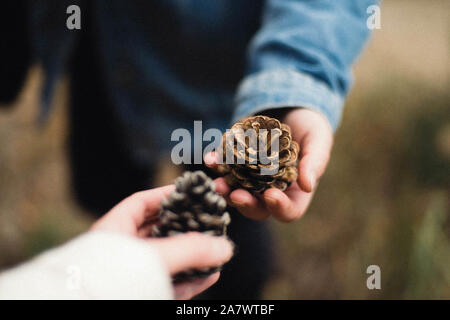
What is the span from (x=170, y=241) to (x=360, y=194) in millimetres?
750

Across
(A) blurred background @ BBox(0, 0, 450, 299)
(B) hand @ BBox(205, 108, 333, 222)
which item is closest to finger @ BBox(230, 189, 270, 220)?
(B) hand @ BBox(205, 108, 333, 222)

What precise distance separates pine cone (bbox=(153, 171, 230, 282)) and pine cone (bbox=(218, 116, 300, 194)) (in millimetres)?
48

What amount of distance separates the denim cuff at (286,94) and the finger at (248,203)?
13cm

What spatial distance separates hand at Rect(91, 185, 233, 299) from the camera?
0.32m

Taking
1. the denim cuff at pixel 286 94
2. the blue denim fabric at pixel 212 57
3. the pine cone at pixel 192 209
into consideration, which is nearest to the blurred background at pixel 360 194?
Answer: the blue denim fabric at pixel 212 57

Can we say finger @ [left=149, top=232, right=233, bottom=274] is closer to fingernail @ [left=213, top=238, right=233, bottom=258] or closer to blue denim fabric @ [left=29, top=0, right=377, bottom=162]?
fingernail @ [left=213, top=238, right=233, bottom=258]

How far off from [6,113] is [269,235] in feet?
2.54

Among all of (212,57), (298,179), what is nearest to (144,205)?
(298,179)

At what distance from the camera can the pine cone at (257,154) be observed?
37 cm

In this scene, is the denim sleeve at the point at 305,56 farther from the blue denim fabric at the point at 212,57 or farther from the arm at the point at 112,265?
the arm at the point at 112,265

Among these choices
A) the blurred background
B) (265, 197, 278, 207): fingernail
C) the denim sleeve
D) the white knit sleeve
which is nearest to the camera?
the white knit sleeve

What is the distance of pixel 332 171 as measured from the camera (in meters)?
A: 1.02

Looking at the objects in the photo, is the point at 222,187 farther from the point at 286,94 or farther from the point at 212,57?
the point at 212,57

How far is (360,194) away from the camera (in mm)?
975
